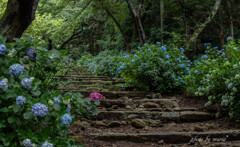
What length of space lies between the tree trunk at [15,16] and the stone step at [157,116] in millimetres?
1650

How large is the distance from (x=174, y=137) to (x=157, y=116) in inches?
28.6

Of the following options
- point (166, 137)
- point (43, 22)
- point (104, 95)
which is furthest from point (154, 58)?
point (43, 22)

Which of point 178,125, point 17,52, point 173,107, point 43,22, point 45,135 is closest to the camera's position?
point 45,135

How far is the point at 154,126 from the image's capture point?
315 cm

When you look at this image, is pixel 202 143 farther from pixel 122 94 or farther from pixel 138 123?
pixel 122 94

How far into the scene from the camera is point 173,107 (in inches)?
148

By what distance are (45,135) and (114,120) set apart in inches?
69.4

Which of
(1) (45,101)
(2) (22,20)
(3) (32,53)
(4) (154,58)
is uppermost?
(2) (22,20)

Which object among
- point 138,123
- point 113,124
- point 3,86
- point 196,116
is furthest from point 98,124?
point 3,86

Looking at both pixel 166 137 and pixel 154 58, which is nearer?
pixel 166 137

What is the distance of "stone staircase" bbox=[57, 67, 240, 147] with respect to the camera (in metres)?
2.56

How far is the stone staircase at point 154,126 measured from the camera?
2562 millimetres

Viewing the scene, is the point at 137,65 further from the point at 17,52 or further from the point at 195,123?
the point at 17,52

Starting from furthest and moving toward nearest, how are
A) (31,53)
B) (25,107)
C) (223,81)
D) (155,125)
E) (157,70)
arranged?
(157,70) → (223,81) → (155,125) → (31,53) → (25,107)
